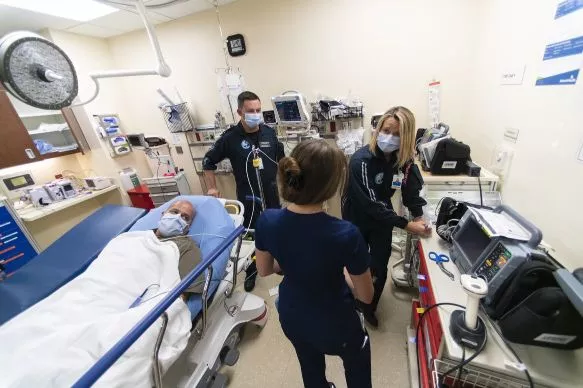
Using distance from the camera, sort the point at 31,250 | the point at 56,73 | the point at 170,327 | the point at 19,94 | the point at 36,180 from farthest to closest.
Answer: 1. the point at 36,180
2. the point at 31,250
3. the point at 170,327
4. the point at 56,73
5. the point at 19,94

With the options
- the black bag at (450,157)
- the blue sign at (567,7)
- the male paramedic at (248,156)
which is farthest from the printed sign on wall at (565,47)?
the male paramedic at (248,156)

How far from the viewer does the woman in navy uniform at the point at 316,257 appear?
74 centimetres

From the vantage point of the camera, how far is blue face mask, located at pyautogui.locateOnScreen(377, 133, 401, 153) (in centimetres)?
132

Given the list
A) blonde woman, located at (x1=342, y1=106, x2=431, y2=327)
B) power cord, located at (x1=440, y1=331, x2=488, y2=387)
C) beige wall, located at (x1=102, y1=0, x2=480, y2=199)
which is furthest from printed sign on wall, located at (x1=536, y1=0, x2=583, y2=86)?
power cord, located at (x1=440, y1=331, x2=488, y2=387)

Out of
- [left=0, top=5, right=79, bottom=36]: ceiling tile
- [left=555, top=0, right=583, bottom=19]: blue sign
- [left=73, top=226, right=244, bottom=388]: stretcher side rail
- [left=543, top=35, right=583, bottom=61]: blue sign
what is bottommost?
[left=73, top=226, right=244, bottom=388]: stretcher side rail

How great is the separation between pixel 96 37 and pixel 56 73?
3.05 metres

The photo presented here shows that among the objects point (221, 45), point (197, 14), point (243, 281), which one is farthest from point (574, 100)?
point (197, 14)

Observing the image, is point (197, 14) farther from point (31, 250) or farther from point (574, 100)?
point (574, 100)

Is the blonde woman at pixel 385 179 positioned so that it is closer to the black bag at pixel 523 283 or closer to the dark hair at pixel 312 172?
the black bag at pixel 523 283

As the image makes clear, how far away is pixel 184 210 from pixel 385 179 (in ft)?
4.59

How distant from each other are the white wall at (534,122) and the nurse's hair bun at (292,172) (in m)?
1.27

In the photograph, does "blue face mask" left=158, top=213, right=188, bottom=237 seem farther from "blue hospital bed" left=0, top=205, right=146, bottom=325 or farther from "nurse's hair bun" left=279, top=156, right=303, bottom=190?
"nurse's hair bun" left=279, top=156, right=303, bottom=190

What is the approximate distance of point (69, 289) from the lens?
1.21 metres

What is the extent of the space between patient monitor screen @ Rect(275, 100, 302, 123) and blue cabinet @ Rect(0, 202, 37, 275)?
2.74 metres
